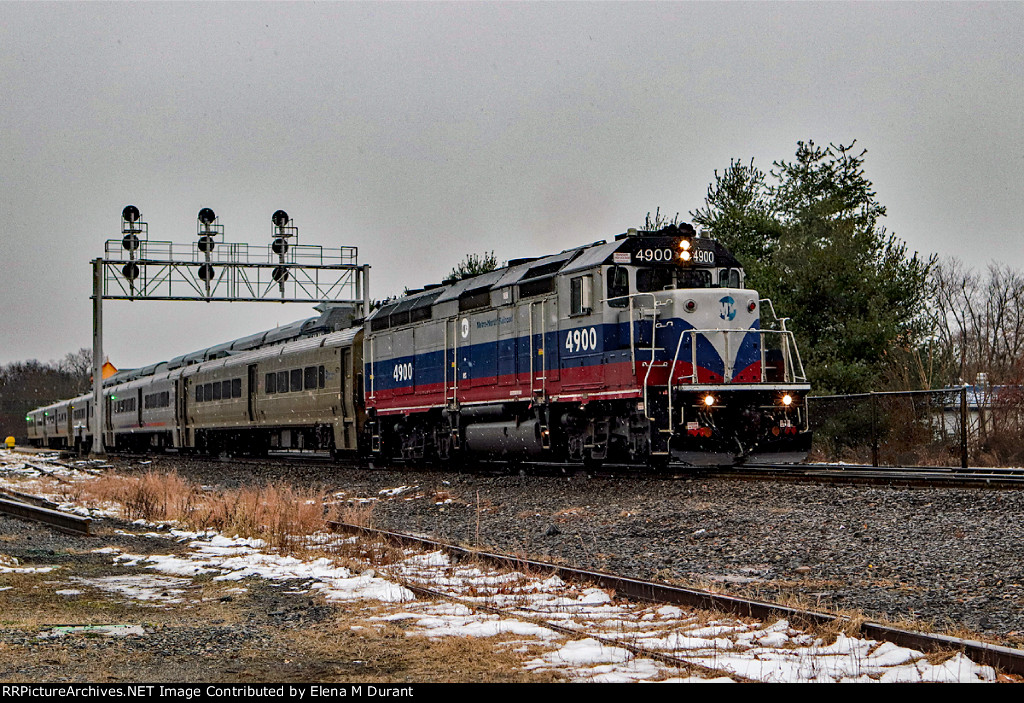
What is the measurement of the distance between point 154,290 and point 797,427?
2781 cm

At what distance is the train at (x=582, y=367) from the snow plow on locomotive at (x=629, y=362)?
25 mm

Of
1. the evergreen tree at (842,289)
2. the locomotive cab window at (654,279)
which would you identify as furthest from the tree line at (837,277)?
the locomotive cab window at (654,279)

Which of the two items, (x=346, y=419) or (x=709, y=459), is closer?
(x=709, y=459)

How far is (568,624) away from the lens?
6930 mm

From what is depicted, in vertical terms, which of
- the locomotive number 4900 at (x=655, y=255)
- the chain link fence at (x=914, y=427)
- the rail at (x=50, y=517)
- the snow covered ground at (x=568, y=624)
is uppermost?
the locomotive number 4900 at (x=655, y=255)

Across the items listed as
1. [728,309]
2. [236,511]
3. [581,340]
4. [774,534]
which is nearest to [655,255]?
[728,309]

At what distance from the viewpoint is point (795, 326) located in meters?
30.6

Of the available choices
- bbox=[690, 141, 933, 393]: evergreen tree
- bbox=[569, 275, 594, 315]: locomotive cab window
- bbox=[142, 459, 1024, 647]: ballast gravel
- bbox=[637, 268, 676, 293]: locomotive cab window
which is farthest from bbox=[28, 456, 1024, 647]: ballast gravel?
bbox=[690, 141, 933, 393]: evergreen tree

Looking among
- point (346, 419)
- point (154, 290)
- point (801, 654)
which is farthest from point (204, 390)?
point (801, 654)

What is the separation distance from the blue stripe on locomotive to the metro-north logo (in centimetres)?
40

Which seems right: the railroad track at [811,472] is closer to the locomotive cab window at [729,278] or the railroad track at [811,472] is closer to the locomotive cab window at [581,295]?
the locomotive cab window at [581,295]

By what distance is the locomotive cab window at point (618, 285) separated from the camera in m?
17.2

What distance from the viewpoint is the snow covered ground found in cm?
550
